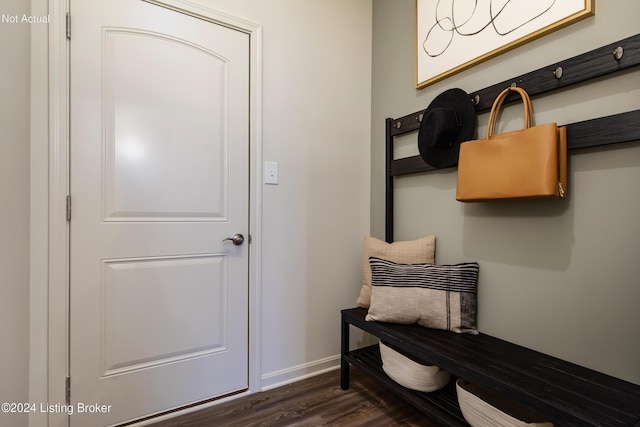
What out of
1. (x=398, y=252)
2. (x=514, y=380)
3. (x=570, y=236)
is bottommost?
(x=514, y=380)

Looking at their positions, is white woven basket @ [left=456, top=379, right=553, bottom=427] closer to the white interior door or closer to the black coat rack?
the black coat rack

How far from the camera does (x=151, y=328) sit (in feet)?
4.70

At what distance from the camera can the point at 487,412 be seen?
41.4 inches

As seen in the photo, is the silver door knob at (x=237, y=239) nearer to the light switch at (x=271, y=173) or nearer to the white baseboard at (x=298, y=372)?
the light switch at (x=271, y=173)

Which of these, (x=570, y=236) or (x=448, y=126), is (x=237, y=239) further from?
(x=570, y=236)

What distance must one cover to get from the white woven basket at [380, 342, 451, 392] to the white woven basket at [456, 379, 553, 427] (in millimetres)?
126

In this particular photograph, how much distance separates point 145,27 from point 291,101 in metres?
0.78

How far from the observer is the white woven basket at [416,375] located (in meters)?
1.31

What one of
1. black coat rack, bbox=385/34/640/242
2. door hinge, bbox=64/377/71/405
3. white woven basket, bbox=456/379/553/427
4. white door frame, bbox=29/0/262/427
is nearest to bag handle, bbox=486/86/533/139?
black coat rack, bbox=385/34/640/242

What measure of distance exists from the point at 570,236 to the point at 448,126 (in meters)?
0.68

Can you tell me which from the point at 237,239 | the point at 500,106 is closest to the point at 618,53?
the point at 500,106

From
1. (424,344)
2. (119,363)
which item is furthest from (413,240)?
(119,363)

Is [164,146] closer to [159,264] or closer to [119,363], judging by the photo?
[159,264]

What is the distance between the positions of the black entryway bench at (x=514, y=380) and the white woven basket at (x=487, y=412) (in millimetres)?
61
